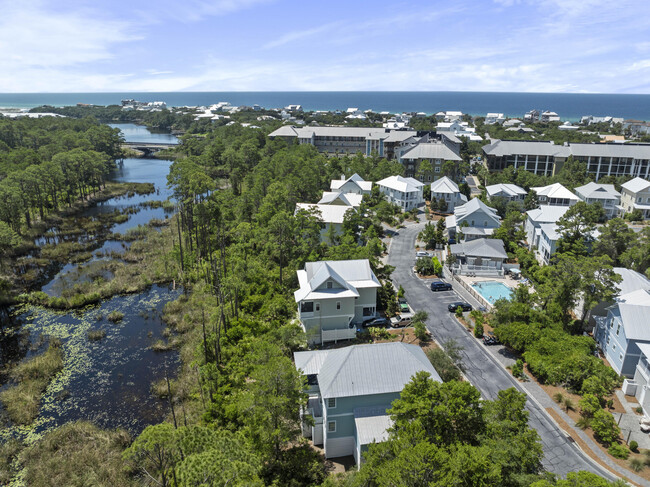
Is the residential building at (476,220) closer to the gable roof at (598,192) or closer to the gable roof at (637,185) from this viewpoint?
the gable roof at (598,192)

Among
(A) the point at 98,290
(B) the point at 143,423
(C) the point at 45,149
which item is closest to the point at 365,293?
(B) the point at 143,423

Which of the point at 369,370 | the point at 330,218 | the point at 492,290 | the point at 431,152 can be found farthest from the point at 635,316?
the point at 431,152

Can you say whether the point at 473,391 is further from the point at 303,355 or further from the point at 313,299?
the point at 313,299

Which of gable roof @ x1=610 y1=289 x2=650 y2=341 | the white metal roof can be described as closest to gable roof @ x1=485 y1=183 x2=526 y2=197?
the white metal roof

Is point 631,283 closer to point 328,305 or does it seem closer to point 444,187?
point 328,305

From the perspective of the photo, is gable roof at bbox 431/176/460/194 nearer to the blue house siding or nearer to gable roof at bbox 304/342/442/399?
gable roof at bbox 304/342/442/399

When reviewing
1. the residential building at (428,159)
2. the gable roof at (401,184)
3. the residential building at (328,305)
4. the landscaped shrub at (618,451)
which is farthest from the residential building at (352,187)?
the landscaped shrub at (618,451)
